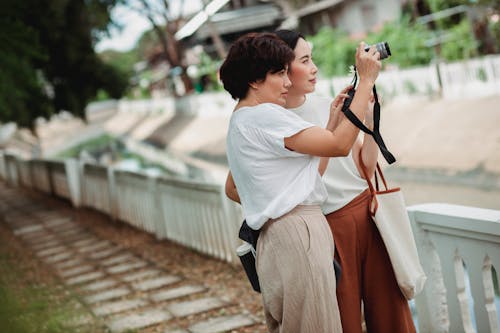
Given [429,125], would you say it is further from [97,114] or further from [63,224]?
[97,114]

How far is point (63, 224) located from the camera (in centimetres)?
1346

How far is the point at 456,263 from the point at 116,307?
377 centimetres

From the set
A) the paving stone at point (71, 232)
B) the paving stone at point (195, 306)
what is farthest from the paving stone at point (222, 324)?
the paving stone at point (71, 232)

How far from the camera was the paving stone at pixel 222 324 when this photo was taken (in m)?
5.30

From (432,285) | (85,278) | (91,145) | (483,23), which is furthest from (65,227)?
(91,145)

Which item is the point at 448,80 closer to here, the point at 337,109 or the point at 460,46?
the point at 460,46

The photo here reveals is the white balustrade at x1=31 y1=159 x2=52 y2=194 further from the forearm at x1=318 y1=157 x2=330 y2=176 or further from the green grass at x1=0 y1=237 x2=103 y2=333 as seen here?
the forearm at x1=318 y1=157 x2=330 y2=176

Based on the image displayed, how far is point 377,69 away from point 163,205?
23.6 feet

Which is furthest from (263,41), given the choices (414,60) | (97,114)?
(97,114)

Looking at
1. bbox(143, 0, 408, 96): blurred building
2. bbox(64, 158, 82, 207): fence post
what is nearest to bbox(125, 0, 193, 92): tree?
bbox(143, 0, 408, 96): blurred building

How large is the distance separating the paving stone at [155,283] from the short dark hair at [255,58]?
458 centimetres

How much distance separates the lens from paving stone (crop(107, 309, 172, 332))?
18.6 ft

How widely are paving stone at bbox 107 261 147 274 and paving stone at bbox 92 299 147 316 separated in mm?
1666

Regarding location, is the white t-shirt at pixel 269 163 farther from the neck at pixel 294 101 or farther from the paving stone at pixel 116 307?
the paving stone at pixel 116 307
